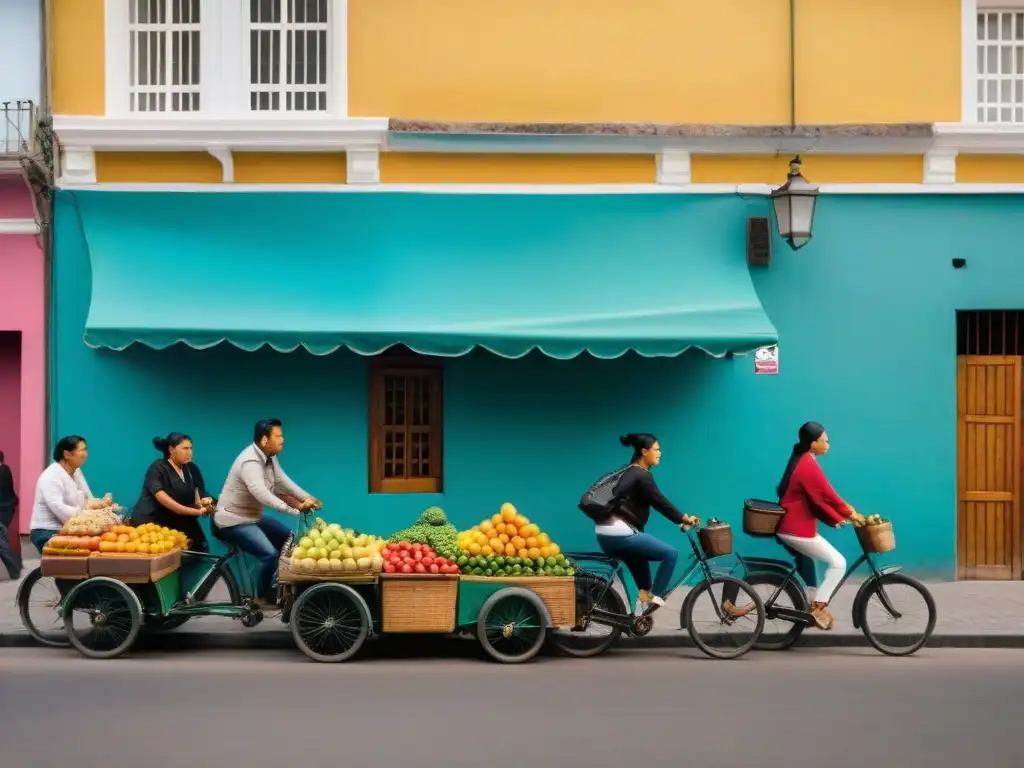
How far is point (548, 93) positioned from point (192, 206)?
3768 millimetres

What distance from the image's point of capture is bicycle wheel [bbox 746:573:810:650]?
9.38 meters

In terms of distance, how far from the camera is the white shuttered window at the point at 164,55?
41.3ft

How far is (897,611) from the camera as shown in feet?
30.3

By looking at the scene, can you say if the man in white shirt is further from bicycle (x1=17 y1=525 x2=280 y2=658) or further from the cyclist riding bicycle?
the cyclist riding bicycle

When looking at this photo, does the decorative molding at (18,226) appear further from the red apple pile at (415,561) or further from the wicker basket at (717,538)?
the wicker basket at (717,538)

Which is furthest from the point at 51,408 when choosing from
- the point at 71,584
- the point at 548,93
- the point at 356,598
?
the point at 548,93

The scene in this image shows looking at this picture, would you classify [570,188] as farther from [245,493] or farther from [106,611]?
[106,611]

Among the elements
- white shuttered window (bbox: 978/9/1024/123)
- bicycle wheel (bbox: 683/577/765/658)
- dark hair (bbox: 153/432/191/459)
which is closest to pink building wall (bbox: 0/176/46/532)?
dark hair (bbox: 153/432/191/459)

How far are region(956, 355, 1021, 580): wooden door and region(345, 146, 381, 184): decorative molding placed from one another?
250 inches

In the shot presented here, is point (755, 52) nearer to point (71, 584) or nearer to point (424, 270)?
point (424, 270)

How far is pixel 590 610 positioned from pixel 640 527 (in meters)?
0.76

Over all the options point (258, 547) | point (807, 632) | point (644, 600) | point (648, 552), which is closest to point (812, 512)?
point (807, 632)

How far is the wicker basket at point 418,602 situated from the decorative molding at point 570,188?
4916mm

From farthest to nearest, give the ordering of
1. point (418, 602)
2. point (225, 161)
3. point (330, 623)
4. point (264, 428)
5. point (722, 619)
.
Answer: point (225, 161) < point (264, 428) < point (722, 619) < point (330, 623) < point (418, 602)
